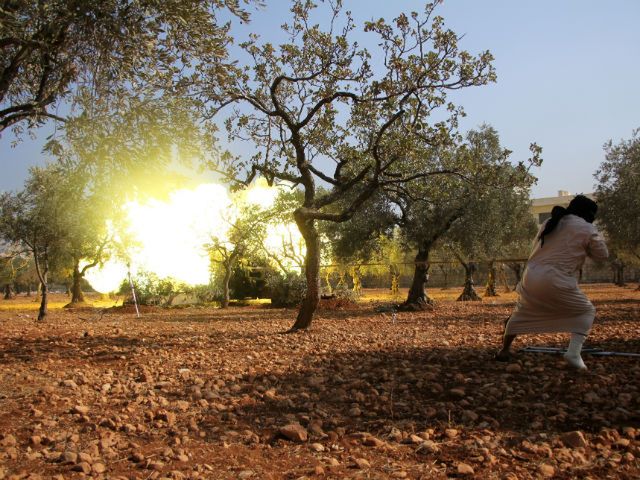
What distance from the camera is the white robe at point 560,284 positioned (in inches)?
264

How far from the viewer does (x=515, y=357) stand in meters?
7.67

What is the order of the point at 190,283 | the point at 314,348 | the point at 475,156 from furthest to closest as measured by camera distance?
1. the point at 190,283
2. the point at 475,156
3. the point at 314,348

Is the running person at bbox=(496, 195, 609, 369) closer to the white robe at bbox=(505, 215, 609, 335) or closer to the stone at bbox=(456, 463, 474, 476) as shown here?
the white robe at bbox=(505, 215, 609, 335)

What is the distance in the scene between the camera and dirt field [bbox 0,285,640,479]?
12.1 feet

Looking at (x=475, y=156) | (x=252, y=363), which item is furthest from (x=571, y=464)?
(x=475, y=156)

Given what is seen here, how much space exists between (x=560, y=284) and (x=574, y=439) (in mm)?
3034

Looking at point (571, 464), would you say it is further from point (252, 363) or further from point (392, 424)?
point (252, 363)

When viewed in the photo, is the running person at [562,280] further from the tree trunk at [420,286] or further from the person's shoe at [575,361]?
the tree trunk at [420,286]

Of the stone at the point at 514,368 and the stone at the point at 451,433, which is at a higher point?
the stone at the point at 514,368

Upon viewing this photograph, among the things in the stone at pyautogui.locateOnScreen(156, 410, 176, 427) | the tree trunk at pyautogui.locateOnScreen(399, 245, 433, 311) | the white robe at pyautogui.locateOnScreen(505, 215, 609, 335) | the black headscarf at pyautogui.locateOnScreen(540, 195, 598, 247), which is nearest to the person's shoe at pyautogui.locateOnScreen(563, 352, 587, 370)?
the white robe at pyautogui.locateOnScreen(505, 215, 609, 335)

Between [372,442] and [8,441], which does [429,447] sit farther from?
[8,441]

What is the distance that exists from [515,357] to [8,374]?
713 centimetres

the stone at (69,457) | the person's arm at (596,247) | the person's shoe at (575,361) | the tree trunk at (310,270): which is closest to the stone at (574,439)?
the person's shoe at (575,361)

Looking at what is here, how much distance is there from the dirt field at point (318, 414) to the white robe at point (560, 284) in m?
0.57
